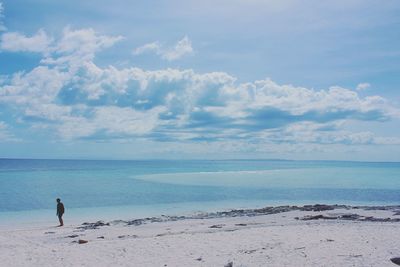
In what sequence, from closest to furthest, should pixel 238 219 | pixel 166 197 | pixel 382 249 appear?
pixel 382 249
pixel 238 219
pixel 166 197

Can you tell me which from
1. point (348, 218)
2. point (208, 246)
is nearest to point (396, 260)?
point (208, 246)

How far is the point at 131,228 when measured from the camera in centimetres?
2277

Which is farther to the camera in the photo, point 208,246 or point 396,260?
point 208,246

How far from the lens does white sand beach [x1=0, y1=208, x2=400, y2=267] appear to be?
43.9ft

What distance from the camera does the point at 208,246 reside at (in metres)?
15.8

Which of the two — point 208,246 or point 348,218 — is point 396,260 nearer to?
point 208,246

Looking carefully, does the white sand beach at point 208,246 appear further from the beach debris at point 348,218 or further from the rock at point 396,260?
the beach debris at point 348,218

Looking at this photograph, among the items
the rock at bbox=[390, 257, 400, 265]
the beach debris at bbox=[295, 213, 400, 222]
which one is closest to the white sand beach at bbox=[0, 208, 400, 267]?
the rock at bbox=[390, 257, 400, 265]

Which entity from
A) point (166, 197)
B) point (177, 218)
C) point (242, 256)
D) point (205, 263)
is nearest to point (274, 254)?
point (242, 256)

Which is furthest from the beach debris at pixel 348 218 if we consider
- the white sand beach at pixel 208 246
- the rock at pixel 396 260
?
the rock at pixel 396 260

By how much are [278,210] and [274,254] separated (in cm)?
1624

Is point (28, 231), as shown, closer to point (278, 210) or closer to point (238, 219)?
point (238, 219)

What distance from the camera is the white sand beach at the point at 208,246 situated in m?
13.4

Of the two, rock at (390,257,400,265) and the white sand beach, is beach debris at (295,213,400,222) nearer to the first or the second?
the white sand beach
